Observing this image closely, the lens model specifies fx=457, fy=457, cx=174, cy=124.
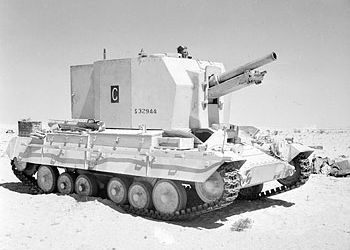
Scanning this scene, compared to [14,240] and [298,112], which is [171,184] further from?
[298,112]

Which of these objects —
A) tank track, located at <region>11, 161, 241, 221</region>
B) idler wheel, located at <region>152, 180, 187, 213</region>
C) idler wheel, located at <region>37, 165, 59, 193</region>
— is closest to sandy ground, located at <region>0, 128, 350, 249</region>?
tank track, located at <region>11, 161, 241, 221</region>

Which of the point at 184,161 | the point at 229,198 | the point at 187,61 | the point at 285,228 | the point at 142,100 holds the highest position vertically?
the point at 187,61

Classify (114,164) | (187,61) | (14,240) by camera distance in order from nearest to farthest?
(14,240), (114,164), (187,61)

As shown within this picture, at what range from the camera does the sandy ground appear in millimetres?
7926

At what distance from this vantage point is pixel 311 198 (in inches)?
476

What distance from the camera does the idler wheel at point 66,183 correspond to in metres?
12.0

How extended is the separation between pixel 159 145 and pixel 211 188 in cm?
154

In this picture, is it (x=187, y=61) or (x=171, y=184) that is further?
(x=187, y=61)

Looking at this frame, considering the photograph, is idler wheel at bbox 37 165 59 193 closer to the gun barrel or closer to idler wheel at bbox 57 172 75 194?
idler wheel at bbox 57 172 75 194

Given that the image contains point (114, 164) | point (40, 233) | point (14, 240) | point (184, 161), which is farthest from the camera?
point (114, 164)

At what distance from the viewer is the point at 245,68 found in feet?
33.3

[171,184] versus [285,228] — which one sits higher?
[171,184]

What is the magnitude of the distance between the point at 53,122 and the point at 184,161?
495cm

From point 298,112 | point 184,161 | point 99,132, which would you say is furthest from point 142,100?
point 298,112
